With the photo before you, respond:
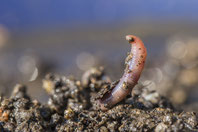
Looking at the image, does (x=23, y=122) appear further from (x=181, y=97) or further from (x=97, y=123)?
(x=181, y=97)

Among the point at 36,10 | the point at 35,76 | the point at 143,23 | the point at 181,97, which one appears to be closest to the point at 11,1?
the point at 36,10

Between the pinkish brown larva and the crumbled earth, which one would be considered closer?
the crumbled earth

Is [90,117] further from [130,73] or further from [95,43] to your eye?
[95,43]

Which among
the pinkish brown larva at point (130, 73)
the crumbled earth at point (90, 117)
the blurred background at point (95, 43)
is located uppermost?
the blurred background at point (95, 43)

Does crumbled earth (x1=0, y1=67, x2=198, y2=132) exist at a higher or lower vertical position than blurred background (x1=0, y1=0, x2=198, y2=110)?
lower

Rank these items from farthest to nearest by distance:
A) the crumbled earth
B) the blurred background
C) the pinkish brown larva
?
the blurred background → the pinkish brown larva → the crumbled earth

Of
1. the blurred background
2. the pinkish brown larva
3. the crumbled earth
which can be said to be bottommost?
the crumbled earth
